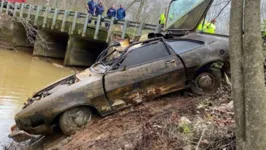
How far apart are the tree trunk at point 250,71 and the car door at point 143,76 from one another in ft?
11.3

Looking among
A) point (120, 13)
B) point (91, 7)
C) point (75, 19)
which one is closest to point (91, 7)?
point (91, 7)

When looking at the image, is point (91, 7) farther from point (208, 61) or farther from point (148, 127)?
point (148, 127)

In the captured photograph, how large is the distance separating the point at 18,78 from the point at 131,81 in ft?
31.6

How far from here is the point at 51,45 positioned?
72.3 ft

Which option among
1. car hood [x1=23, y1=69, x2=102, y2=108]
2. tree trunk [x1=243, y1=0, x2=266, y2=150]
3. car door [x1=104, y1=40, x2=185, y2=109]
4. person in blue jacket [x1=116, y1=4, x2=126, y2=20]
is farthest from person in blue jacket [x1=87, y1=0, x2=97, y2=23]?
tree trunk [x1=243, y1=0, x2=266, y2=150]

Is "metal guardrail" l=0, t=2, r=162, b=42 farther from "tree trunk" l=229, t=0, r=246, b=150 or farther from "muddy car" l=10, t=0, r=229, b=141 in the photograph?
"tree trunk" l=229, t=0, r=246, b=150

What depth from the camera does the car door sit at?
6918 mm

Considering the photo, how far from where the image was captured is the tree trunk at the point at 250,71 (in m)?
3.50

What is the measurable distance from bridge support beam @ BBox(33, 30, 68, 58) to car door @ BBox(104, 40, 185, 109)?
1490cm

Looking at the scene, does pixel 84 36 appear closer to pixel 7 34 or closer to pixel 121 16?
pixel 121 16

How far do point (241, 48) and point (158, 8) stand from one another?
3832 centimetres

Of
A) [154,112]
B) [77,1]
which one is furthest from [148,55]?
[77,1]

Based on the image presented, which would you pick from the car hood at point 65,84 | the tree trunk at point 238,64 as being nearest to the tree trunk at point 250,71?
the tree trunk at point 238,64

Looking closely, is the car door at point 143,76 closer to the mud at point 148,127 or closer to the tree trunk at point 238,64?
the mud at point 148,127
